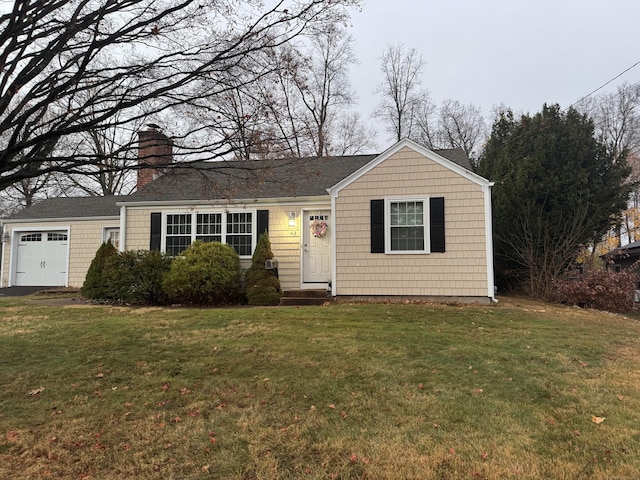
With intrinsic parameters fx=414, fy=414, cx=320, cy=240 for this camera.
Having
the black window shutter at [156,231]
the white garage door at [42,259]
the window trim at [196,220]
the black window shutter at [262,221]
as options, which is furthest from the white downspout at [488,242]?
the white garage door at [42,259]

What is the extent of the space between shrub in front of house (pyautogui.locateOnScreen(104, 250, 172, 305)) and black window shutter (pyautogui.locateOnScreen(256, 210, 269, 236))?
263 centimetres

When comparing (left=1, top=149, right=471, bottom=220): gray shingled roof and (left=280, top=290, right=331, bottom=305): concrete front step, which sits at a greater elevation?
(left=1, top=149, right=471, bottom=220): gray shingled roof

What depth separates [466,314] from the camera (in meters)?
8.04

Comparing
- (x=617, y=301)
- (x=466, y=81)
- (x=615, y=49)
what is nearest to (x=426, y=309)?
(x=617, y=301)

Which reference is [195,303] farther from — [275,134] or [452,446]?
[452,446]

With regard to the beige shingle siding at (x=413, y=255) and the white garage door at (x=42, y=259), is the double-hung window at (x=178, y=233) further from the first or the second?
the white garage door at (x=42, y=259)

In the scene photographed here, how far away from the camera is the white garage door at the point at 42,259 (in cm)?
1464

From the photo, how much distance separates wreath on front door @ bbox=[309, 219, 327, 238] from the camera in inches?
439

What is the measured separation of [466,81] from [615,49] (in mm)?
10724

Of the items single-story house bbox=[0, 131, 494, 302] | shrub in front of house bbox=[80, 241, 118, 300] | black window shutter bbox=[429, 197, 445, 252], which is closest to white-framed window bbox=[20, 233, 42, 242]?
single-story house bbox=[0, 131, 494, 302]

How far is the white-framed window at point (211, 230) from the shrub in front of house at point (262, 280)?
2.92ft

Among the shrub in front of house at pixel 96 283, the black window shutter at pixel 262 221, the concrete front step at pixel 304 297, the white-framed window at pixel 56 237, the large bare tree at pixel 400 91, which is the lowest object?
the concrete front step at pixel 304 297

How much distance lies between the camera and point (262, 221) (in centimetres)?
1148

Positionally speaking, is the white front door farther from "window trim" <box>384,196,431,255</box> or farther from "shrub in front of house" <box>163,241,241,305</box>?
"shrub in front of house" <box>163,241,241,305</box>
